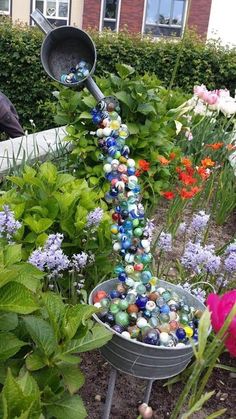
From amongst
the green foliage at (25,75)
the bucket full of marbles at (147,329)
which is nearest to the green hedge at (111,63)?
the green foliage at (25,75)

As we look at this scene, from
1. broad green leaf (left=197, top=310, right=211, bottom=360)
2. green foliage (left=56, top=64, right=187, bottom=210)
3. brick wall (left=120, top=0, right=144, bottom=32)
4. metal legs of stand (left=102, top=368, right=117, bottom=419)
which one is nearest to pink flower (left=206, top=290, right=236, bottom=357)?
broad green leaf (left=197, top=310, right=211, bottom=360)

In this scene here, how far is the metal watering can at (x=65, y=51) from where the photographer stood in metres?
1.47

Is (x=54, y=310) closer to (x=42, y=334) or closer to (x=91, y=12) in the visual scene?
(x=42, y=334)

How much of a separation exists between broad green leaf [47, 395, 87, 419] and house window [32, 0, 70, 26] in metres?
17.9

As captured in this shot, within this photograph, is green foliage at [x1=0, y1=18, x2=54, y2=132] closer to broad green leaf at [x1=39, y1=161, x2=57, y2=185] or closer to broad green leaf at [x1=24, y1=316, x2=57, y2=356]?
broad green leaf at [x1=39, y1=161, x2=57, y2=185]

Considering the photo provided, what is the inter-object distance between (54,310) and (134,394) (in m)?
0.59

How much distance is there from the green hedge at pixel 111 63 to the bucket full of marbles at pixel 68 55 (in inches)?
215

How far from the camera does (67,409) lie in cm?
100

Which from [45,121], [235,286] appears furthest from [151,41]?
[235,286]

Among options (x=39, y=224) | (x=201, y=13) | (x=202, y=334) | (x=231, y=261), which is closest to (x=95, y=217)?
(x=39, y=224)

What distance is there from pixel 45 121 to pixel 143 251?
5971mm

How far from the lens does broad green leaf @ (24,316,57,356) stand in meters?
1.03

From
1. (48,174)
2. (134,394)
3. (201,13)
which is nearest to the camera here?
(134,394)

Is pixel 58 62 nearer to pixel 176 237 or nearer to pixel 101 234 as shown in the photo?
pixel 101 234
